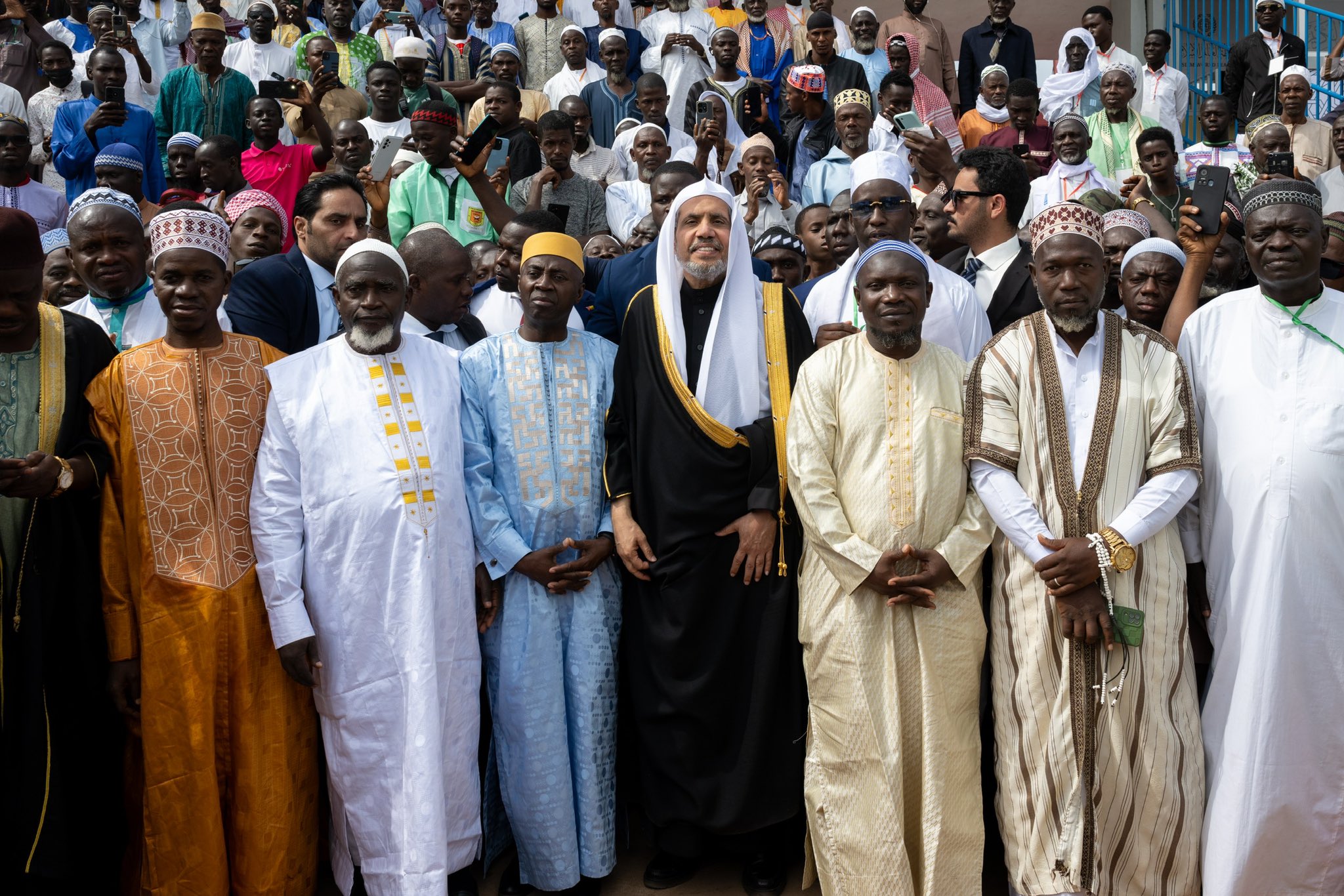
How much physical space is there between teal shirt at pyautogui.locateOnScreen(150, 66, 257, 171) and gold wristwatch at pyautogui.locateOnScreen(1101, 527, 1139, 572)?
807cm

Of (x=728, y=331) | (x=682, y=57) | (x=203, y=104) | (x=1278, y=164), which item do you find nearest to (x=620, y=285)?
(x=728, y=331)

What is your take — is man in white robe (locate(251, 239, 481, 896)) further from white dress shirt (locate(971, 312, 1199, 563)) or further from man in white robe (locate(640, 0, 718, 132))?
man in white robe (locate(640, 0, 718, 132))

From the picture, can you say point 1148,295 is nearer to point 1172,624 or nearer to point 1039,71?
point 1172,624

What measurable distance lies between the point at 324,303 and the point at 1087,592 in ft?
10.2

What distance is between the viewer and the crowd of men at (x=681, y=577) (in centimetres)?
361

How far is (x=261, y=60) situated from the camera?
10.7m

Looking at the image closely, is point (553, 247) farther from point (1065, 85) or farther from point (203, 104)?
point (1065, 85)

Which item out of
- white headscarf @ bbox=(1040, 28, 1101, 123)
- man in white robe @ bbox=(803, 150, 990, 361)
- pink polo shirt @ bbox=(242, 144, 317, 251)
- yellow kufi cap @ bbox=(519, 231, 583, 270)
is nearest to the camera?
yellow kufi cap @ bbox=(519, 231, 583, 270)

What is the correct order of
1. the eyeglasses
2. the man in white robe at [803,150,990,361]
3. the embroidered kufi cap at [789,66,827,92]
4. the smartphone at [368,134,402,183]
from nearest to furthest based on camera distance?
1. the man in white robe at [803,150,990,361]
2. the eyeglasses
3. the smartphone at [368,134,402,183]
4. the embroidered kufi cap at [789,66,827,92]

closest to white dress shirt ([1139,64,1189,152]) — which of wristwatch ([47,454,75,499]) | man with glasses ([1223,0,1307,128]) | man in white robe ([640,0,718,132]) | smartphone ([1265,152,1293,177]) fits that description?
man with glasses ([1223,0,1307,128])

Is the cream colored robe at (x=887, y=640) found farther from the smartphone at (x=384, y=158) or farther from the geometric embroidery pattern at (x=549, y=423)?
the smartphone at (x=384, y=158)

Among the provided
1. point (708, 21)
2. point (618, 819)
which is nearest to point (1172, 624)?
point (618, 819)

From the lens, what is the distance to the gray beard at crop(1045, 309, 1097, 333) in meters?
3.77

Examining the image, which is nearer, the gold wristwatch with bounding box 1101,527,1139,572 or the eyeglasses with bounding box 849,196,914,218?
the gold wristwatch with bounding box 1101,527,1139,572
